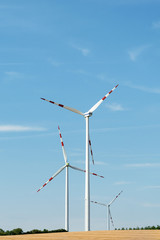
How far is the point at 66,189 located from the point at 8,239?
226 ft

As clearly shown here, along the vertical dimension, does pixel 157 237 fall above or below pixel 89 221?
below

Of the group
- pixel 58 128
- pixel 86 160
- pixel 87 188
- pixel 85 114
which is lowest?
pixel 87 188

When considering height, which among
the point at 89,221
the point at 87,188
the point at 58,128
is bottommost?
the point at 89,221

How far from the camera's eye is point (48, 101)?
2499 inches

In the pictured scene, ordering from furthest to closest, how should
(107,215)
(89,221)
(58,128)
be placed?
(107,215)
(58,128)
(89,221)

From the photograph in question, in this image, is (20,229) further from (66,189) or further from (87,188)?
(66,189)

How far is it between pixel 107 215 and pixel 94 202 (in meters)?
7.01

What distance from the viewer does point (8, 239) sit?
1252 centimetres

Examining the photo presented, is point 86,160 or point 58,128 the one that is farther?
point 58,128

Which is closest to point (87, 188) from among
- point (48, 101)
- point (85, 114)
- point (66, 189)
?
point (85, 114)

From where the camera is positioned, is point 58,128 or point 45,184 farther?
point 58,128

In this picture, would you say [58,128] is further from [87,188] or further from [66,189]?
[87,188]

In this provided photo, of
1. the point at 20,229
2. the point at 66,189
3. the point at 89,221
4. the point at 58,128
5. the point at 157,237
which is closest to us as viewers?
the point at 157,237

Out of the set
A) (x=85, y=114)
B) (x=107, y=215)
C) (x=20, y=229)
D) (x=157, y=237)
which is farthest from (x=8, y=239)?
(x=107, y=215)
